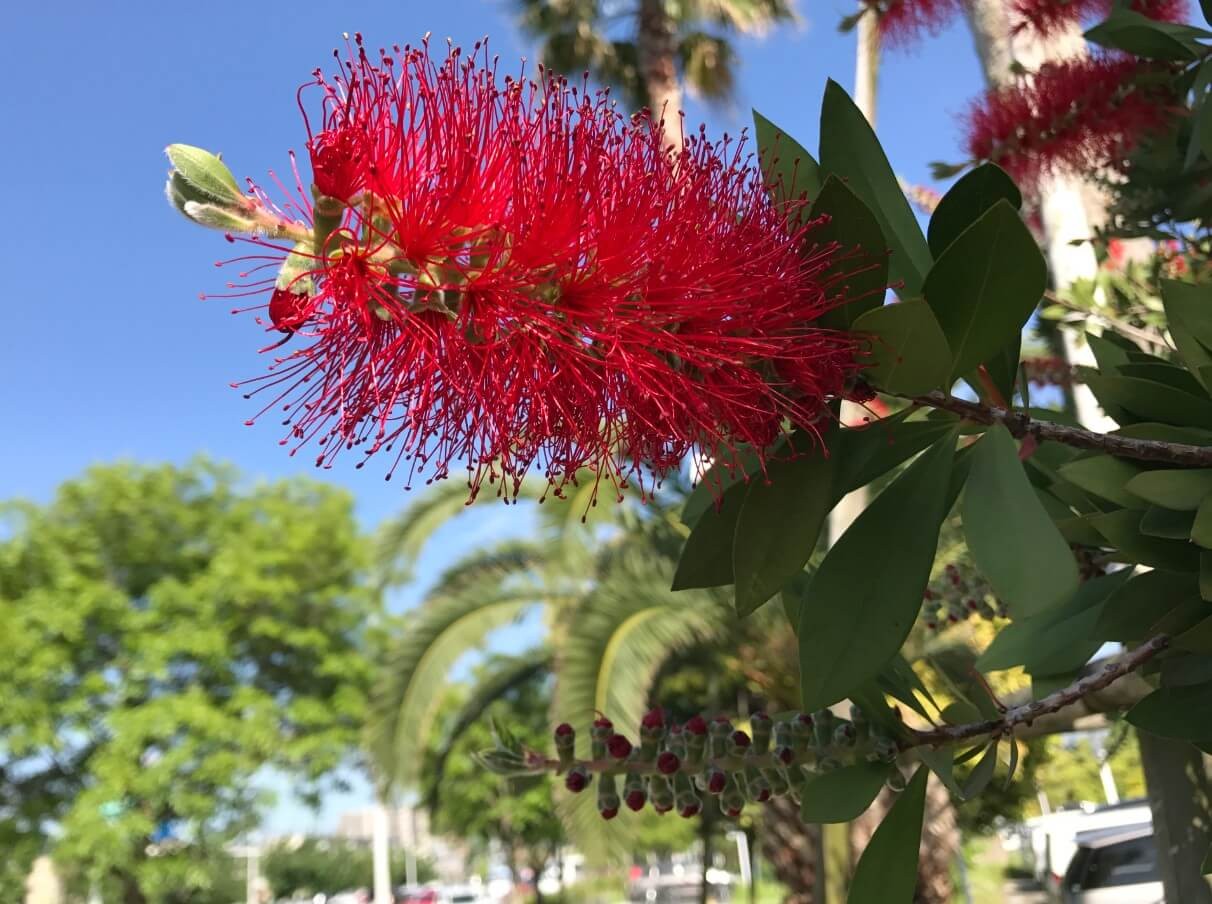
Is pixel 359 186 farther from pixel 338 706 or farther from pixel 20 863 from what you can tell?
pixel 20 863

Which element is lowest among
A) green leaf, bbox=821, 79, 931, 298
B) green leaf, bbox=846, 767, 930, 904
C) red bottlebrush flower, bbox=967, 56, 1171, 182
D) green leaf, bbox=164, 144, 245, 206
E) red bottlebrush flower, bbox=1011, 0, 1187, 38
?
green leaf, bbox=846, 767, 930, 904

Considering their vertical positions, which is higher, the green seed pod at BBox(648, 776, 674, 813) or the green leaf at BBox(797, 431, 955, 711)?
the green leaf at BBox(797, 431, 955, 711)

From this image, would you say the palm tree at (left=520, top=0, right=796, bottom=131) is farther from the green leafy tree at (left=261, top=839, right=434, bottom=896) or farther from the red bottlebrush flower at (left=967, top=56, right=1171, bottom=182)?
the green leafy tree at (left=261, top=839, right=434, bottom=896)

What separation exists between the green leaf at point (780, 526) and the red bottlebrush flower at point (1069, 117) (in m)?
1.57

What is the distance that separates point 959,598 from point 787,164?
1093 millimetres

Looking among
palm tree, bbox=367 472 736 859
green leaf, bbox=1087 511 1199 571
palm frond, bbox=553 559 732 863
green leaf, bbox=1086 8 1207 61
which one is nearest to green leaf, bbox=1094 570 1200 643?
green leaf, bbox=1087 511 1199 571

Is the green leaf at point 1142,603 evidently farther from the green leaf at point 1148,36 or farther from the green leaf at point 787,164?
the green leaf at point 1148,36

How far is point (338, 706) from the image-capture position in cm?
1355

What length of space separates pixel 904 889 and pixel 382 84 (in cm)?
97

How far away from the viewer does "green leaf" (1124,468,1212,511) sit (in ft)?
2.81

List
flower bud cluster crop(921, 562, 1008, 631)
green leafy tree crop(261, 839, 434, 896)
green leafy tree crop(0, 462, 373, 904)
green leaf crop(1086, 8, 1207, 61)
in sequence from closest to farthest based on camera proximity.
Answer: green leaf crop(1086, 8, 1207, 61)
flower bud cluster crop(921, 562, 1008, 631)
green leafy tree crop(0, 462, 373, 904)
green leafy tree crop(261, 839, 434, 896)

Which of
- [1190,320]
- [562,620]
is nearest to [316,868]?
[562,620]

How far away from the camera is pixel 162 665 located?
40.3 feet

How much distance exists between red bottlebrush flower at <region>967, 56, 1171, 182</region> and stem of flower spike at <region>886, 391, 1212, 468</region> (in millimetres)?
1371
